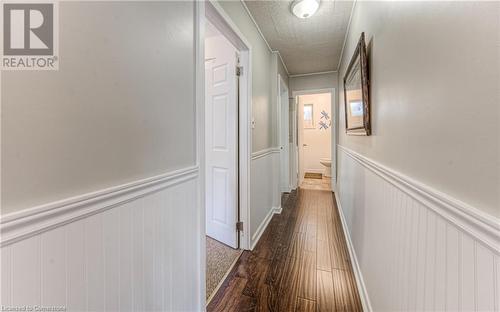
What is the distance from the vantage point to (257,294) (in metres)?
1.61

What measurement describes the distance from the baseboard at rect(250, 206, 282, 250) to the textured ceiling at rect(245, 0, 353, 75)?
7.67ft

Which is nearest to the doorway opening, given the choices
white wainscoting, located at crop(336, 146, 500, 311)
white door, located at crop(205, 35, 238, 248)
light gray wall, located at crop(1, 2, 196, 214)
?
white door, located at crop(205, 35, 238, 248)

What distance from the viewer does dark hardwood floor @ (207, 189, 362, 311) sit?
153 cm

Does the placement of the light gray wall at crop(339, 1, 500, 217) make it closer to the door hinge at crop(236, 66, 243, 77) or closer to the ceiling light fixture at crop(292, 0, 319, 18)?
the ceiling light fixture at crop(292, 0, 319, 18)

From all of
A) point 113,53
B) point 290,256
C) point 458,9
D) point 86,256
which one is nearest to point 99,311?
point 86,256

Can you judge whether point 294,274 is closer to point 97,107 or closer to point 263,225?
point 263,225

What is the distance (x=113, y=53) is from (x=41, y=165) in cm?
45

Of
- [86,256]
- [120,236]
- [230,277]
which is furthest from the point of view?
[230,277]

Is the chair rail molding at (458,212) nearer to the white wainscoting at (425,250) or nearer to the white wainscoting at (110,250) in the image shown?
the white wainscoting at (425,250)

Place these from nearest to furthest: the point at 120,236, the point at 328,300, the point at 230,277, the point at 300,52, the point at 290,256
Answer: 1. the point at 120,236
2. the point at 328,300
3. the point at 230,277
4. the point at 290,256
5. the point at 300,52

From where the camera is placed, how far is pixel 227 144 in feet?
7.51

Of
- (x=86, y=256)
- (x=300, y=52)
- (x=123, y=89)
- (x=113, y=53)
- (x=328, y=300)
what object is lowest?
(x=328, y=300)

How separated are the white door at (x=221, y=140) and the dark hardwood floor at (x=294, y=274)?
44 cm

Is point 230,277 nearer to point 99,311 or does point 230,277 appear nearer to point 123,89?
point 99,311
